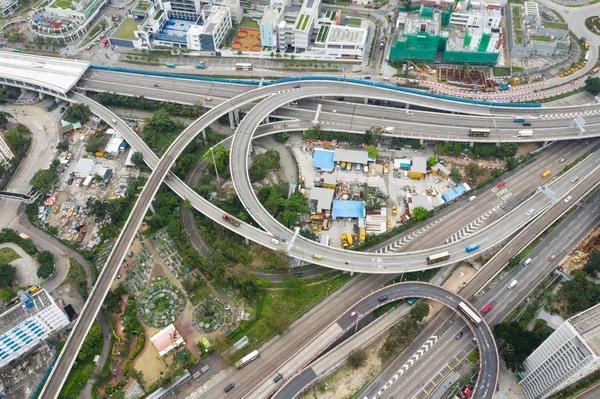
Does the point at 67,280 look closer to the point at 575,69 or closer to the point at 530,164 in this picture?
the point at 530,164

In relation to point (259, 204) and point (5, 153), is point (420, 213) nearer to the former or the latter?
point (259, 204)

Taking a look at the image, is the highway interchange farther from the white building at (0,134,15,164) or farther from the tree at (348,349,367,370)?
the white building at (0,134,15,164)

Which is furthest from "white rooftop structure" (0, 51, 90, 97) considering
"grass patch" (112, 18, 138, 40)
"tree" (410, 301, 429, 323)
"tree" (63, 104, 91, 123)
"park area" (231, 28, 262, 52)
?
"tree" (410, 301, 429, 323)

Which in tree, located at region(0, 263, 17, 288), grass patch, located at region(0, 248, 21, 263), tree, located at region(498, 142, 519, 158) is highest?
tree, located at region(498, 142, 519, 158)

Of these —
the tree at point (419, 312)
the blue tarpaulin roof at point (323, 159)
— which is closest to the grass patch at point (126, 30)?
the blue tarpaulin roof at point (323, 159)

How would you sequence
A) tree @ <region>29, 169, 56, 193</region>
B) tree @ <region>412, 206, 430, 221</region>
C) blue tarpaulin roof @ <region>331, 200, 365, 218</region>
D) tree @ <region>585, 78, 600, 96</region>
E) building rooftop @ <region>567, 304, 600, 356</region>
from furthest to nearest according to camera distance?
tree @ <region>585, 78, 600, 96</region> → tree @ <region>29, 169, 56, 193</region> → blue tarpaulin roof @ <region>331, 200, 365, 218</region> → tree @ <region>412, 206, 430, 221</region> → building rooftop @ <region>567, 304, 600, 356</region>

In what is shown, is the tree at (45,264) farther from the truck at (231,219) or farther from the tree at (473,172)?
the tree at (473,172)

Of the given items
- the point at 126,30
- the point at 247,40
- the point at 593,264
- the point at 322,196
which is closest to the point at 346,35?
the point at 247,40

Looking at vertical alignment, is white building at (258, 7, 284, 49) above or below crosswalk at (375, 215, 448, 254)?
above
